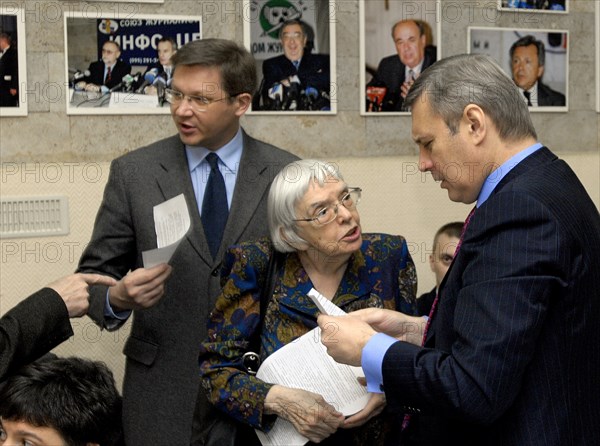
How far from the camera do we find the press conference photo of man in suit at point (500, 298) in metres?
1.64

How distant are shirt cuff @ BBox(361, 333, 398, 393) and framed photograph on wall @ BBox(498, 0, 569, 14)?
9.79ft

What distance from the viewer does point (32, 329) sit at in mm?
2215

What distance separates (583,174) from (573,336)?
295 cm

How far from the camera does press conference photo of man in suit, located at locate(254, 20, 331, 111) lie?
3.95 metres

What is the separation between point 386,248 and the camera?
2.56 m

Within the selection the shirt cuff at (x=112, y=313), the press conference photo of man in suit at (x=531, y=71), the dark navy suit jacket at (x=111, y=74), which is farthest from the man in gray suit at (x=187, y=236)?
the press conference photo of man in suit at (x=531, y=71)

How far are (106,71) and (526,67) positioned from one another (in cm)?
216

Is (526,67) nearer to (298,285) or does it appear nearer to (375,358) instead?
(298,285)

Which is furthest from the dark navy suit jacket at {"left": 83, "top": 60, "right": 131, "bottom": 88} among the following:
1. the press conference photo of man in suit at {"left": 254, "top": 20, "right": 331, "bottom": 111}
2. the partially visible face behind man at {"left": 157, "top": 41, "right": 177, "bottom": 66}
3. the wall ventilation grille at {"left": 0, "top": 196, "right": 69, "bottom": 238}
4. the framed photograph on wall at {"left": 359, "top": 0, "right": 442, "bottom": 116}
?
the framed photograph on wall at {"left": 359, "top": 0, "right": 442, "bottom": 116}

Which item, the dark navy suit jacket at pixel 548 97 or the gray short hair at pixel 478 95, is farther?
the dark navy suit jacket at pixel 548 97

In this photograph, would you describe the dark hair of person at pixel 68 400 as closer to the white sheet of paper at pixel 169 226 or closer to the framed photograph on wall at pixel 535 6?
the white sheet of paper at pixel 169 226

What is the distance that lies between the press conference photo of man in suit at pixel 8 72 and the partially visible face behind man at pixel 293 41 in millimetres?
1196

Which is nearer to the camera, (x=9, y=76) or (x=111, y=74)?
(x=9, y=76)

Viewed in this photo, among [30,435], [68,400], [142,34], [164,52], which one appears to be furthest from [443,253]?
[30,435]
